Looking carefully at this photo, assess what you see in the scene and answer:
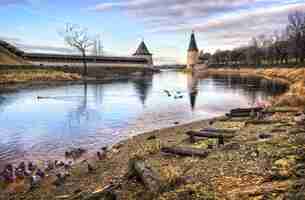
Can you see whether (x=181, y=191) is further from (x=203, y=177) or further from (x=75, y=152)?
(x=75, y=152)

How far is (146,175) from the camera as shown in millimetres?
8055

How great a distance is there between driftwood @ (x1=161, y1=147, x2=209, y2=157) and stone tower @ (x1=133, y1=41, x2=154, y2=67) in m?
120

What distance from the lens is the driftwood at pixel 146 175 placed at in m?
7.30

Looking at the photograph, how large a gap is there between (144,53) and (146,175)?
129m

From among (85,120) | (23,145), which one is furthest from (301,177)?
(85,120)

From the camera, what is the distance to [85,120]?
21156 mm

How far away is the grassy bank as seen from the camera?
56.7 meters

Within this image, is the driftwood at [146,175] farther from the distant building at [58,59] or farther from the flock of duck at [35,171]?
the distant building at [58,59]

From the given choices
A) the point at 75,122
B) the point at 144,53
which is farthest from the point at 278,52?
the point at 75,122

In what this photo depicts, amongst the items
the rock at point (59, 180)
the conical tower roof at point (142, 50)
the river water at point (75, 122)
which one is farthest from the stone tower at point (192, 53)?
the rock at point (59, 180)

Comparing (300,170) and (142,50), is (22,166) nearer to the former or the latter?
(300,170)

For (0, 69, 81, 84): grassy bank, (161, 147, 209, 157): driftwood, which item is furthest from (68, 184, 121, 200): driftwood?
(0, 69, 81, 84): grassy bank

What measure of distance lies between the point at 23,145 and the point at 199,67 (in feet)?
493

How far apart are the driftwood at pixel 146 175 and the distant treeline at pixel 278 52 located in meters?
72.1
